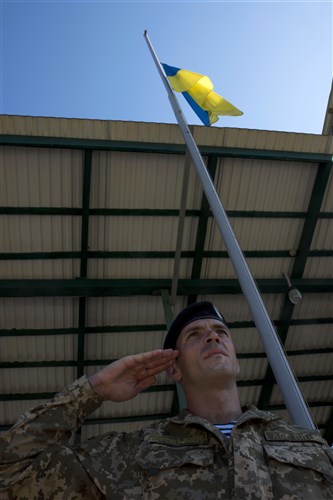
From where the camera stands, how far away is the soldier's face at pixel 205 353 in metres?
2.50

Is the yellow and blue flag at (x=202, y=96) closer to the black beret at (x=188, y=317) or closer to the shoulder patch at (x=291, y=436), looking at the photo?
the black beret at (x=188, y=317)

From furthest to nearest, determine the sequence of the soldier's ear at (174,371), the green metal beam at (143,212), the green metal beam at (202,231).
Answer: the green metal beam at (202,231), the green metal beam at (143,212), the soldier's ear at (174,371)

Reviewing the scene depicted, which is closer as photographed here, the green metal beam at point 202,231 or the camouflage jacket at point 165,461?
the camouflage jacket at point 165,461

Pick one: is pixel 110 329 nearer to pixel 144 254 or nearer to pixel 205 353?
pixel 144 254

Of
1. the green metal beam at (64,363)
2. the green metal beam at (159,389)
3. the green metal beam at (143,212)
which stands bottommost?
the green metal beam at (159,389)

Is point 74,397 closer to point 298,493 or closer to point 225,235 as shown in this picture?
point 298,493

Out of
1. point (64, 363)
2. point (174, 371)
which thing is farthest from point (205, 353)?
point (64, 363)

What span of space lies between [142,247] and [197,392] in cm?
634

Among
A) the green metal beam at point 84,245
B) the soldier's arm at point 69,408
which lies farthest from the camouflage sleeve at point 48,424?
the green metal beam at point 84,245

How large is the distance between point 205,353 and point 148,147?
226 inches

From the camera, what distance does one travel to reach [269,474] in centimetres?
191

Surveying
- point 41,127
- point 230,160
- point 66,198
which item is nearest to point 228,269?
point 230,160

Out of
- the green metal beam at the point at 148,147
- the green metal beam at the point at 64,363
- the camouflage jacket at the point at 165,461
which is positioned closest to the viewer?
the camouflage jacket at the point at 165,461

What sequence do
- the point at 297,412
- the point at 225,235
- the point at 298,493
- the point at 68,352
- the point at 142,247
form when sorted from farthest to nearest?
the point at 68,352 → the point at 142,247 → the point at 225,235 → the point at 297,412 → the point at 298,493
